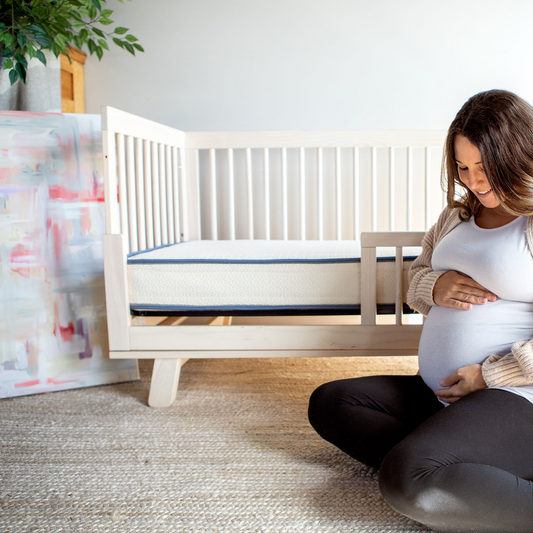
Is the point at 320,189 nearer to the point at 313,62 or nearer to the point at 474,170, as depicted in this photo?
the point at 313,62

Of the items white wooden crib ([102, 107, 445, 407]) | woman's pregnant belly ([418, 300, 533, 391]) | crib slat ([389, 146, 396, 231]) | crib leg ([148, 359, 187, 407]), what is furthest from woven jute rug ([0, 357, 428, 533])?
crib slat ([389, 146, 396, 231])

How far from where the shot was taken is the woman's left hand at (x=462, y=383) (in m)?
0.63

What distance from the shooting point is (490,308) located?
0.65 metres

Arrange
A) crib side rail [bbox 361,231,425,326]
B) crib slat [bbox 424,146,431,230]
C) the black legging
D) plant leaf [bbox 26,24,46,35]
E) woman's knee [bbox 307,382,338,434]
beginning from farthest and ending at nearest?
crib slat [bbox 424,146,431,230] < plant leaf [bbox 26,24,46,35] < crib side rail [bbox 361,231,425,326] < woman's knee [bbox 307,382,338,434] < the black legging

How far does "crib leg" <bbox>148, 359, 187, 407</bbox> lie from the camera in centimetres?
100

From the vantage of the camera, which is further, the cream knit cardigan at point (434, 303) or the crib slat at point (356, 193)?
the crib slat at point (356, 193)

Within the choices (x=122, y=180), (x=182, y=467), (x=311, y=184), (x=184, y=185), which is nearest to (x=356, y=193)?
(x=311, y=184)

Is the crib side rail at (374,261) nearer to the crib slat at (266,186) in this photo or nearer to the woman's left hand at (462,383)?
the woman's left hand at (462,383)

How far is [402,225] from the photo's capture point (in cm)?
153

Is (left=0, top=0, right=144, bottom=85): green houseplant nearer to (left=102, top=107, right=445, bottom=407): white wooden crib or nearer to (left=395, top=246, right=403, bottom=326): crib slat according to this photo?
(left=102, top=107, right=445, bottom=407): white wooden crib

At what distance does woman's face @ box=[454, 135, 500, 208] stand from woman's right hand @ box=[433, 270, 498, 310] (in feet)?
0.41

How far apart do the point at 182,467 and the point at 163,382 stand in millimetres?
276

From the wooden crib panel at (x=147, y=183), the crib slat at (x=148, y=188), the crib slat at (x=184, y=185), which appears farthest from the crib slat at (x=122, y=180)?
the crib slat at (x=184, y=185)

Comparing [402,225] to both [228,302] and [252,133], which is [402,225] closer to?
[252,133]
